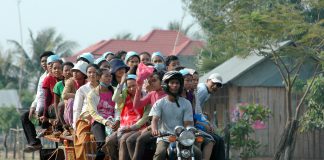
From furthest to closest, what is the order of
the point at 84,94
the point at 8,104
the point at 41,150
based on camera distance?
the point at 8,104, the point at 41,150, the point at 84,94

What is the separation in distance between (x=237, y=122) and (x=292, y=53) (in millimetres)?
2780

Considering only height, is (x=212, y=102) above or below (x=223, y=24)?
below

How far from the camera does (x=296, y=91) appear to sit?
1353 inches

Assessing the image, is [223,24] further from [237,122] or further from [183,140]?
[183,140]

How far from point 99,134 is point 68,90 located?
1613mm

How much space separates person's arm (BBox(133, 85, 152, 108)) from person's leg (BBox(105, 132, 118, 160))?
58cm

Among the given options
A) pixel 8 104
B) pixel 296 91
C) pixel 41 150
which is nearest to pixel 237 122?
pixel 296 91

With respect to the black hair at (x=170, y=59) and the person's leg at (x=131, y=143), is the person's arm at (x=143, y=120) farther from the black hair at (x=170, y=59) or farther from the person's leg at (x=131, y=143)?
the black hair at (x=170, y=59)

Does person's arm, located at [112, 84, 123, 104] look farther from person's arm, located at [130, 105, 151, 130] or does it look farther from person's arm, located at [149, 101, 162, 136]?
person's arm, located at [149, 101, 162, 136]

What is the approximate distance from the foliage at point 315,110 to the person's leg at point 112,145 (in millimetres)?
19301

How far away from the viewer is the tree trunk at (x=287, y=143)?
95.3 feet

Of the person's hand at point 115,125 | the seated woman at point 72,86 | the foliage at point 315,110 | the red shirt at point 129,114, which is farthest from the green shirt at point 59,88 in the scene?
the foliage at point 315,110

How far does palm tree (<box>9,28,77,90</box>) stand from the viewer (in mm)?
56406

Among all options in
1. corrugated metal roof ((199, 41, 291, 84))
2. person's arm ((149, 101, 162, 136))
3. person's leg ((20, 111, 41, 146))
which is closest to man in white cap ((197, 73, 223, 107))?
person's arm ((149, 101, 162, 136))
